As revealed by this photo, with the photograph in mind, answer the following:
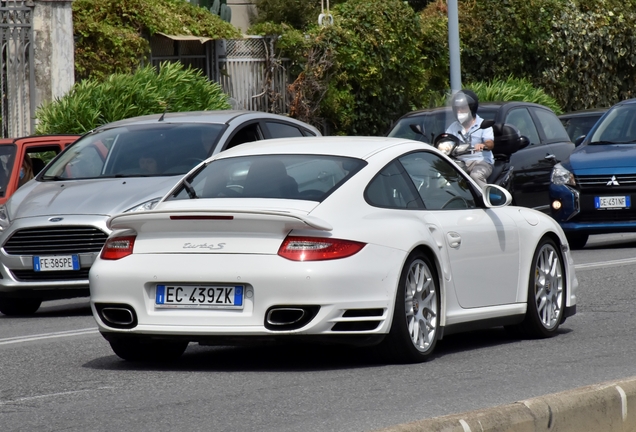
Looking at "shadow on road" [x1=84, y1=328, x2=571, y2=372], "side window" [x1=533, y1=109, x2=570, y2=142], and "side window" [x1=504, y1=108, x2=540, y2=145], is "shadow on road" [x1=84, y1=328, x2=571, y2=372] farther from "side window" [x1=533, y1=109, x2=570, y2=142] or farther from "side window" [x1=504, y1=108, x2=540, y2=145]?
"side window" [x1=533, y1=109, x2=570, y2=142]

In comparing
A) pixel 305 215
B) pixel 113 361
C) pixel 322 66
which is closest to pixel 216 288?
pixel 305 215

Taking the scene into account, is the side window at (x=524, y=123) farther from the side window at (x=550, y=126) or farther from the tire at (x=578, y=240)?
the tire at (x=578, y=240)

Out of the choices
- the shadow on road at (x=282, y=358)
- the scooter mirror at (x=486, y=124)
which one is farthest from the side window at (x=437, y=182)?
the scooter mirror at (x=486, y=124)

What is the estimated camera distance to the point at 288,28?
→ 2625 centimetres

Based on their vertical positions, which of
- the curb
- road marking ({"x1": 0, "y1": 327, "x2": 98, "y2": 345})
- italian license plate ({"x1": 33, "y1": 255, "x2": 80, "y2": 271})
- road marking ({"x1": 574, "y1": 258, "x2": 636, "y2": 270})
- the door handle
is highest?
the door handle

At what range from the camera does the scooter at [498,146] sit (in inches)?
564

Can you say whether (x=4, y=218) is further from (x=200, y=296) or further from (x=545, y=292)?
(x=545, y=292)

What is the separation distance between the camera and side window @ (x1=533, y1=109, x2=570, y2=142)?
18250 millimetres

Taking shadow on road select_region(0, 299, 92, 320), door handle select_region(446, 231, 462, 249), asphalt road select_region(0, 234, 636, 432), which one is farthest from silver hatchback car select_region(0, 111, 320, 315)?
door handle select_region(446, 231, 462, 249)

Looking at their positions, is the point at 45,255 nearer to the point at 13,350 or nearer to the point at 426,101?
the point at 13,350

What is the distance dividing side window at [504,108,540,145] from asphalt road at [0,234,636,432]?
7533 millimetres

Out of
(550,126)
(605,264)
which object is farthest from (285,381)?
(550,126)

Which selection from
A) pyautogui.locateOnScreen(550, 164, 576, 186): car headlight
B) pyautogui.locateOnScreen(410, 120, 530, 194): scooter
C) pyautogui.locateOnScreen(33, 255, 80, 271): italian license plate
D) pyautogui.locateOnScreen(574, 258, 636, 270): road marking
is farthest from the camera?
pyautogui.locateOnScreen(550, 164, 576, 186): car headlight

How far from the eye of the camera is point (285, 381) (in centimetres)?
759
